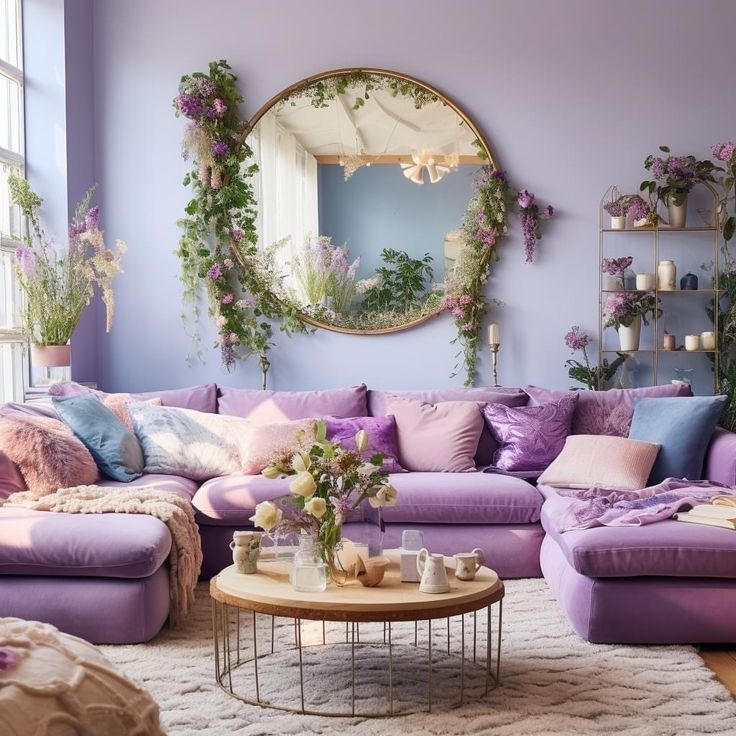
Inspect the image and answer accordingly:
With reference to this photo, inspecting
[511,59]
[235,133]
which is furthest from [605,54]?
[235,133]

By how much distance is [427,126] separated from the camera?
6.00 metres

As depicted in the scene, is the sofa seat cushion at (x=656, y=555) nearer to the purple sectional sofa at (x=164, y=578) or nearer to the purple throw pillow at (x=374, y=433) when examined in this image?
the purple sectional sofa at (x=164, y=578)

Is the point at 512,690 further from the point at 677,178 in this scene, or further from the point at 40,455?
the point at 677,178

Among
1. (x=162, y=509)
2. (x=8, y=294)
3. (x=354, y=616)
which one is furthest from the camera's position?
(x=8, y=294)

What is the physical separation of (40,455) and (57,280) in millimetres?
1491

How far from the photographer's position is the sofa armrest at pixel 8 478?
4.26 m

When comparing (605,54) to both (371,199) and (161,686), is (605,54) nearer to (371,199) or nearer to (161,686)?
(371,199)

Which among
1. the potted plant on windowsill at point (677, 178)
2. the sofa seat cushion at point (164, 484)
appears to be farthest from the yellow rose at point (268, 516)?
the potted plant on windowsill at point (677, 178)

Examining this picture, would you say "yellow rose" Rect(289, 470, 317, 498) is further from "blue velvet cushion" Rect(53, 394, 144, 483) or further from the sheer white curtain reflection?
the sheer white curtain reflection

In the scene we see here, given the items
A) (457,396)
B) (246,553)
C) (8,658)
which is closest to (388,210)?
(457,396)

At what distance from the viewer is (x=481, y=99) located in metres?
5.98

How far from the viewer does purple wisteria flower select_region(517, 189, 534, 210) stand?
231 inches

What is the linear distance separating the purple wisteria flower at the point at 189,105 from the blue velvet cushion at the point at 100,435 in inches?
74.9

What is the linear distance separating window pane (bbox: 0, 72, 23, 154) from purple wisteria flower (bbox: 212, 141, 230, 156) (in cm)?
107
